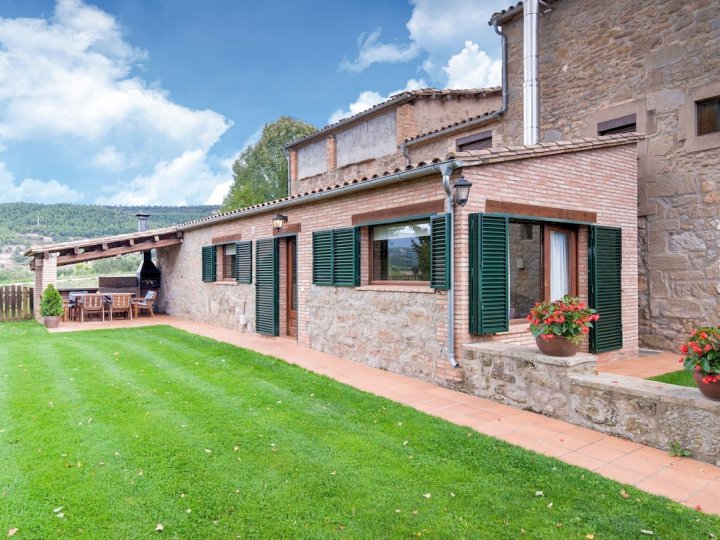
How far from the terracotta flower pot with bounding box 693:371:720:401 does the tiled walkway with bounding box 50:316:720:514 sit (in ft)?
1.82

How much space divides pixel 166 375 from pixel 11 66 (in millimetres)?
33013

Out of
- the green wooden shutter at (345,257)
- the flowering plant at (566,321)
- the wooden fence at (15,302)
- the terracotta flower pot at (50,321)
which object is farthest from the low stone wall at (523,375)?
the wooden fence at (15,302)

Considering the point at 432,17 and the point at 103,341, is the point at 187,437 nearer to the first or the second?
the point at 103,341

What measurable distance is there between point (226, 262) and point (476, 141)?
24.4 feet

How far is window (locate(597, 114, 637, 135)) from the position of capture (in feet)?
30.0

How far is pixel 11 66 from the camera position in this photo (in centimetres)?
2975

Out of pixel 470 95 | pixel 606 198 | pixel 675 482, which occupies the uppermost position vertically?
pixel 470 95

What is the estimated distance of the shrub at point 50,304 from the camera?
1288cm

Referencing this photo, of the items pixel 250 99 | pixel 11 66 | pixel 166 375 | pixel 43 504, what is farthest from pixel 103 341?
pixel 250 99

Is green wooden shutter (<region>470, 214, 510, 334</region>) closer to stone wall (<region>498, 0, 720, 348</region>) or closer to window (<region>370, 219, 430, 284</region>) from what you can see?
window (<region>370, 219, 430, 284</region>)

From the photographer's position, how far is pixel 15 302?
14.9m

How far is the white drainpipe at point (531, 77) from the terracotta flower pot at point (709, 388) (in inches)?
286

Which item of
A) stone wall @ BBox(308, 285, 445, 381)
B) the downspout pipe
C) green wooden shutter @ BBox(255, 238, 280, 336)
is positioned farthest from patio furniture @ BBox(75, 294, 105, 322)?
the downspout pipe

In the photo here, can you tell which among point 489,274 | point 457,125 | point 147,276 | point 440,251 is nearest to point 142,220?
point 147,276
